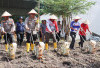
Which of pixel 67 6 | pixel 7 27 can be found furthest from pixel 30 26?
pixel 67 6

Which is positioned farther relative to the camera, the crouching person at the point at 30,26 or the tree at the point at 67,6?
the tree at the point at 67,6

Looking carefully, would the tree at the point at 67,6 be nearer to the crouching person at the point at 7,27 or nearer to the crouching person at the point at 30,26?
the crouching person at the point at 30,26

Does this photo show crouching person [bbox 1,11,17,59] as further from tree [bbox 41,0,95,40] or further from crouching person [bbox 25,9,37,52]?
tree [bbox 41,0,95,40]

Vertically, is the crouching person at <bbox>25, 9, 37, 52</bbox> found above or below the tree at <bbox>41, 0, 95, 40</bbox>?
below

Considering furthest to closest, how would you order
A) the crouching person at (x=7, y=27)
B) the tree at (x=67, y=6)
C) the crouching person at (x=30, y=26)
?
1. the tree at (x=67, y=6)
2. the crouching person at (x=30, y=26)
3. the crouching person at (x=7, y=27)

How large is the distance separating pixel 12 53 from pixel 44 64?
1.40 metres

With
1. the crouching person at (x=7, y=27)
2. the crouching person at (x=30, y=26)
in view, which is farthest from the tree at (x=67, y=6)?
the crouching person at (x=7, y=27)

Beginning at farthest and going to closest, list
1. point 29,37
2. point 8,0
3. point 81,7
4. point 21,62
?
point 8,0 < point 81,7 < point 29,37 < point 21,62

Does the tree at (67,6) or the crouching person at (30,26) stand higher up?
the tree at (67,6)

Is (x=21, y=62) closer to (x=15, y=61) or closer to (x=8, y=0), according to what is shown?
(x=15, y=61)

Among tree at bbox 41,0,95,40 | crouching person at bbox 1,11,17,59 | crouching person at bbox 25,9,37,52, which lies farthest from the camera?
tree at bbox 41,0,95,40

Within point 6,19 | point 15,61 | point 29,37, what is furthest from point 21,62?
point 6,19

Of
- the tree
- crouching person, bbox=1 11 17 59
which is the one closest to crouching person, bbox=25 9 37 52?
crouching person, bbox=1 11 17 59

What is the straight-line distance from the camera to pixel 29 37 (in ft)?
23.1
